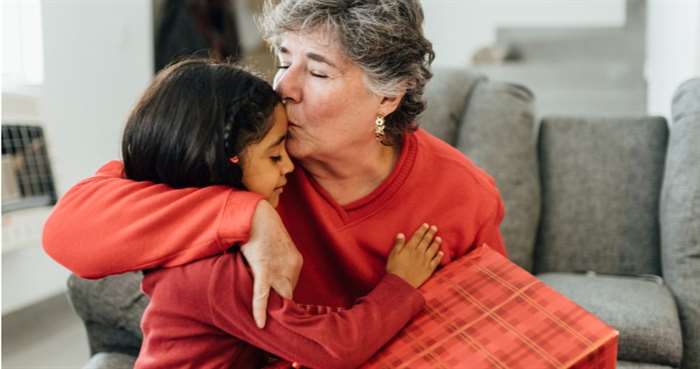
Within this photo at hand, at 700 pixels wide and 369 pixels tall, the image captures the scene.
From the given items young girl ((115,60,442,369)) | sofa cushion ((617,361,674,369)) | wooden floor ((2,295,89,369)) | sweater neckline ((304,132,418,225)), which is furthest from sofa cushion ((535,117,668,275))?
wooden floor ((2,295,89,369))

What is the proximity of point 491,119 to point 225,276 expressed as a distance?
122 centimetres

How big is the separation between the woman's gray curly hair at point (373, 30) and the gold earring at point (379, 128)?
0.22 feet

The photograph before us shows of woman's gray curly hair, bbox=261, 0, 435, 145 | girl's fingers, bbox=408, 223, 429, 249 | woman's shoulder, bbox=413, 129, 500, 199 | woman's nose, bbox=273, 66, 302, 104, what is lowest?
girl's fingers, bbox=408, 223, 429, 249

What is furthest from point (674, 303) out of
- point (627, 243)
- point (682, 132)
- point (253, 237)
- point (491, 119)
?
point (253, 237)

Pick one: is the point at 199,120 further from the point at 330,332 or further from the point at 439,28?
the point at 439,28

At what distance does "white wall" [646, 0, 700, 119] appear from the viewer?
1882mm

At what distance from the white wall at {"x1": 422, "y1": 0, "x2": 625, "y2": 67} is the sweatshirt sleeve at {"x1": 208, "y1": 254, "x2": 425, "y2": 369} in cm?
317

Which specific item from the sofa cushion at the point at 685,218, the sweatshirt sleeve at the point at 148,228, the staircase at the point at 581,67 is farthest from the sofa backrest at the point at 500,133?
the staircase at the point at 581,67

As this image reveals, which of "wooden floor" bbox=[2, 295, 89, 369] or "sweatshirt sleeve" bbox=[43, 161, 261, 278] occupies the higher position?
"sweatshirt sleeve" bbox=[43, 161, 261, 278]

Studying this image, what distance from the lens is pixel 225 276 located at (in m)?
0.96

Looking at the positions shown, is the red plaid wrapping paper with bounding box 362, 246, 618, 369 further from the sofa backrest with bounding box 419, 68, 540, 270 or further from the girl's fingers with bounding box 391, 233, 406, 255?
the sofa backrest with bounding box 419, 68, 540, 270

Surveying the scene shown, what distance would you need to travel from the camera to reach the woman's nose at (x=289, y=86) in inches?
46.0

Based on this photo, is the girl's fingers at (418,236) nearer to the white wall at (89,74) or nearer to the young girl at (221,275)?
the young girl at (221,275)

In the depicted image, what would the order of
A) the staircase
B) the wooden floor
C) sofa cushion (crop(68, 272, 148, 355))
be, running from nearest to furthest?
1. sofa cushion (crop(68, 272, 148, 355))
2. the wooden floor
3. the staircase
